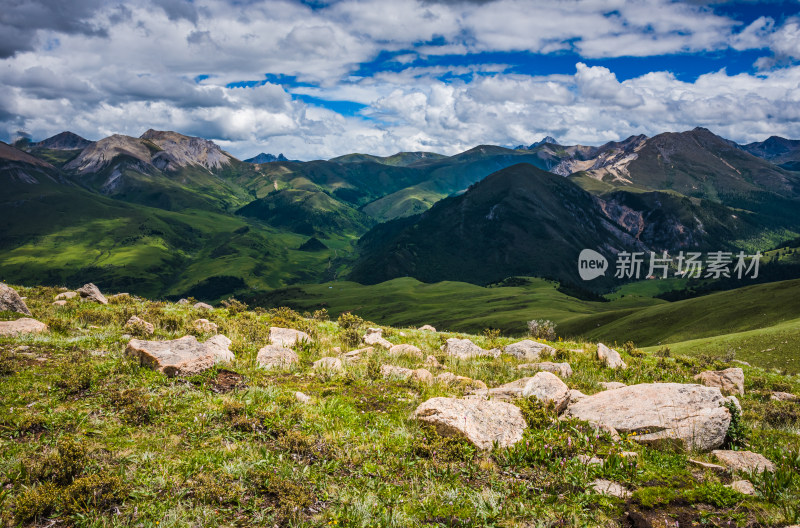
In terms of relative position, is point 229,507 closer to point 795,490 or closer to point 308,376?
point 308,376

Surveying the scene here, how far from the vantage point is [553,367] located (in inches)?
743

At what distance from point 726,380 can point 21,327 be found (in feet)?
99.3

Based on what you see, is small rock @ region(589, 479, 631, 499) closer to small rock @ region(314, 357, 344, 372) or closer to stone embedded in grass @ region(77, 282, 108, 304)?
small rock @ region(314, 357, 344, 372)

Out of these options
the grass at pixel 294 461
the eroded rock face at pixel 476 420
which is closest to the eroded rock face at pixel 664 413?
the grass at pixel 294 461

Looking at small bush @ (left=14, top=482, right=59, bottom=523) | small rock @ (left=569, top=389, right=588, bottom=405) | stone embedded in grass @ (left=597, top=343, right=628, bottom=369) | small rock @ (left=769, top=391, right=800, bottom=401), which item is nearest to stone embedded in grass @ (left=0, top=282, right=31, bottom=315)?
small bush @ (left=14, top=482, right=59, bottom=523)

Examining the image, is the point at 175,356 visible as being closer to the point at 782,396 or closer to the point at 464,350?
the point at 464,350

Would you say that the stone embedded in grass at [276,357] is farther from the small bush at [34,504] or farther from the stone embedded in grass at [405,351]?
the small bush at [34,504]

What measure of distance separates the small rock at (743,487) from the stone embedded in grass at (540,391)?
4.52 m

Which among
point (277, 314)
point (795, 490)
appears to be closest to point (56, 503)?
point (795, 490)

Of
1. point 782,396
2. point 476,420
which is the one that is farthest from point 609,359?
point 476,420

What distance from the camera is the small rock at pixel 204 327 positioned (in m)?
20.4

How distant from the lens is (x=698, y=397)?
1199 cm

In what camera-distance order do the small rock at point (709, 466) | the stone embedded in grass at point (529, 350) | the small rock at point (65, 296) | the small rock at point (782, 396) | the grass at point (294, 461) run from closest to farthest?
the grass at point (294, 461)
the small rock at point (709, 466)
the small rock at point (782, 396)
the stone embedded in grass at point (529, 350)
the small rock at point (65, 296)

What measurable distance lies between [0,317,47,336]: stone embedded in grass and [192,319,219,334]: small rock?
587 centimetres
